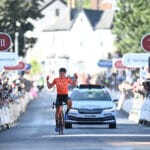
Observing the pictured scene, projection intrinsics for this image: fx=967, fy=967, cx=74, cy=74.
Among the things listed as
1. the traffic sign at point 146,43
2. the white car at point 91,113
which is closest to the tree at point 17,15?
the traffic sign at point 146,43

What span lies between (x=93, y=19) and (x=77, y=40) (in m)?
3.45

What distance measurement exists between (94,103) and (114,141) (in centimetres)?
893

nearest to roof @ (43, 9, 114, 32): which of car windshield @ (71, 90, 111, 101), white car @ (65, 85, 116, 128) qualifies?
car windshield @ (71, 90, 111, 101)

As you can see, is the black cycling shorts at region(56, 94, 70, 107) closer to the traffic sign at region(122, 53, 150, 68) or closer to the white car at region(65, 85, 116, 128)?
the white car at region(65, 85, 116, 128)

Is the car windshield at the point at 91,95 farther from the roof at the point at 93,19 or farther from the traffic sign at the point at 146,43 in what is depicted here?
the roof at the point at 93,19

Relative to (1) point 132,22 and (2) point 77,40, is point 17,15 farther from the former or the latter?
(2) point 77,40

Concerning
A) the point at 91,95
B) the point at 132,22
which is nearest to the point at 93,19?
the point at 132,22

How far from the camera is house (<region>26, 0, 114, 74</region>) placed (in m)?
123

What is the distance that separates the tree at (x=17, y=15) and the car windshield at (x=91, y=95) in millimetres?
34001

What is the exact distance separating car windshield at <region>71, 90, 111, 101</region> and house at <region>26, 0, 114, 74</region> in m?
85.3

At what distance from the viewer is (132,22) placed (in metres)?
76.1

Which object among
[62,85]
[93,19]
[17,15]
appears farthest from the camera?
[93,19]

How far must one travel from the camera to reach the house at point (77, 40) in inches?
4843

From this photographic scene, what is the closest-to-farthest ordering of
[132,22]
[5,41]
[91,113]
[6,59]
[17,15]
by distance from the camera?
[91,113], [5,41], [6,59], [17,15], [132,22]
